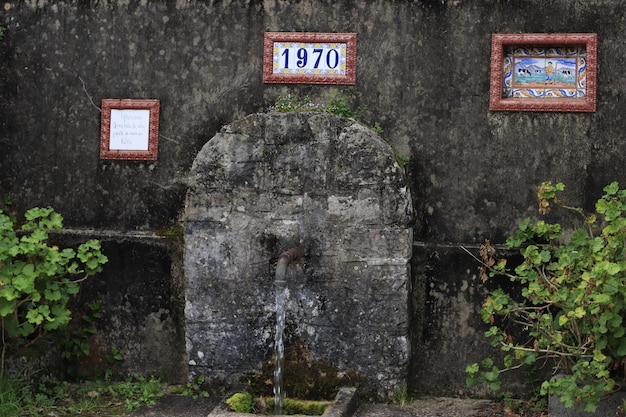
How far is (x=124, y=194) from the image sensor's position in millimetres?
5836

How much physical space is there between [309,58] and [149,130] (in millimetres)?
1149

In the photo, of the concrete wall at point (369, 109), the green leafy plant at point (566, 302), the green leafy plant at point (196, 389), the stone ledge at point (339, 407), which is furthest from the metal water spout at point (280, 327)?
the green leafy plant at point (566, 302)

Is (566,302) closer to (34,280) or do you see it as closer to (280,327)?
(280,327)

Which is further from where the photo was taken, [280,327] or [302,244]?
[302,244]

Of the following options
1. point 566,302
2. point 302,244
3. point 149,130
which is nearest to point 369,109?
point 302,244

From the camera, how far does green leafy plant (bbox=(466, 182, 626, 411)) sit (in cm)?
445

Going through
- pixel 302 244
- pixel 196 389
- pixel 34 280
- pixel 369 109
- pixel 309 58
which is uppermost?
pixel 309 58

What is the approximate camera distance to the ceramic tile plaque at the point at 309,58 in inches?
222

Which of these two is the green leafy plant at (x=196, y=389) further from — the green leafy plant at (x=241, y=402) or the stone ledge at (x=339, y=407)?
the stone ledge at (x=339, y=407)

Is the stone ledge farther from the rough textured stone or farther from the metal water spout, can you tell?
the metal water spout

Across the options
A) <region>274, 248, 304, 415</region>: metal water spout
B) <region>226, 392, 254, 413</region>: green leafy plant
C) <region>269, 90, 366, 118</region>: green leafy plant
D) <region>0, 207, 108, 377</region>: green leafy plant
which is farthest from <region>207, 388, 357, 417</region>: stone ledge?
<region>269, 90, 366, 118</region>: green leafy plant

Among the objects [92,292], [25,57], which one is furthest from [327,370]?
[25,57]

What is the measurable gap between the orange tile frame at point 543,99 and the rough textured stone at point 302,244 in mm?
808

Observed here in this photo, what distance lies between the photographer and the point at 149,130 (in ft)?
19.0
